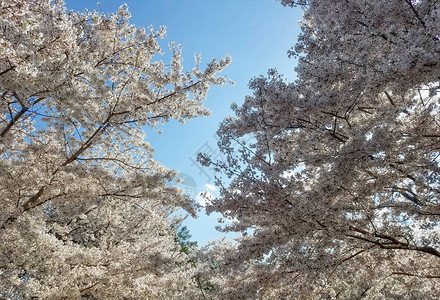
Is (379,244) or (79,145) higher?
(79,145)

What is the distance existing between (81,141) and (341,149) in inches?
216

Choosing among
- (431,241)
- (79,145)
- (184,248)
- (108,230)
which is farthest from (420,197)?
(184,248)

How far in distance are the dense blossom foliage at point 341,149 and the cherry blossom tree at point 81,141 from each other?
2049 mm

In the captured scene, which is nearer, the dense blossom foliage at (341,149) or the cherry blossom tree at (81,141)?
the dense blossom foliage at (341,149)

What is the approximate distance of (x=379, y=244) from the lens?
15.4 feet

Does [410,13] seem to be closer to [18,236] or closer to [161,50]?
[161,50]

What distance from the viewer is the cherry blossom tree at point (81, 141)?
4723 mm

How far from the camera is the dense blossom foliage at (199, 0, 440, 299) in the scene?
3.51 metres

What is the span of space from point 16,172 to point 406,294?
9.96 m

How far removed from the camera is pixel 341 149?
379cm

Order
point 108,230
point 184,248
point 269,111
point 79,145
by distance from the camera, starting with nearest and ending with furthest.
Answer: point 269,111, point 79,145, point 108,230, point 184,248

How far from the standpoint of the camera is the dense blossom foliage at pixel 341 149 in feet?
11.5

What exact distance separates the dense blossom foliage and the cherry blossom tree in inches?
80.7

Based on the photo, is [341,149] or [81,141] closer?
[341,149]
